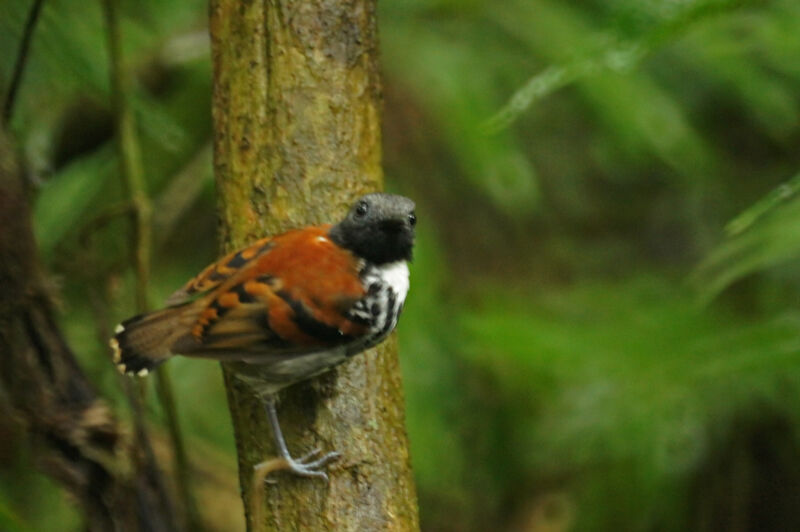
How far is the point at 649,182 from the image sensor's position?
6453mm

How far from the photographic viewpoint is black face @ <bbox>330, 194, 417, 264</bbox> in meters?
2.56

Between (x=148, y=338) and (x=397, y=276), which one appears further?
(x=397, y=276)

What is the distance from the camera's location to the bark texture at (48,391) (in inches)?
104

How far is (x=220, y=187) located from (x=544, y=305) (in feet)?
11.2

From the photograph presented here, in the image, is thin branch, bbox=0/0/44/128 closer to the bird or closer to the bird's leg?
the bird

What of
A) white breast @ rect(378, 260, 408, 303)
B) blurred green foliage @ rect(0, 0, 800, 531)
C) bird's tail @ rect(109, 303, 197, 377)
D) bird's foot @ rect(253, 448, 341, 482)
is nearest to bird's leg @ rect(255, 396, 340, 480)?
bird's foot @ rect(253, 448, 341, 482)

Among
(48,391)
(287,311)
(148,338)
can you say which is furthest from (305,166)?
(48,391)

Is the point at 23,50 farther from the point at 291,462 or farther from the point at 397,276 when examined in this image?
the point at 291,462

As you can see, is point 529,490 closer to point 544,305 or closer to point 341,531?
point 544,305

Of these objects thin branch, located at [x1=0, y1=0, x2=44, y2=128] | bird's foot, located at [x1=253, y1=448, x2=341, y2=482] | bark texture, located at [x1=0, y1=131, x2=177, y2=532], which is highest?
thin branch, located at [x1=0, y1=0, x2=44, y2=128]

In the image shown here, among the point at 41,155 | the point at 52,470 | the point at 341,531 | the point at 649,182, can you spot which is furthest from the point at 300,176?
the point at 649,182

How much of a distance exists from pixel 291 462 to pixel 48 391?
2.58ft

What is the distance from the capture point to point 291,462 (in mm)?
2309

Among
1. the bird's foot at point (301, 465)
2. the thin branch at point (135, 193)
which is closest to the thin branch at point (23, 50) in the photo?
the thin branch at point (135, 193)
